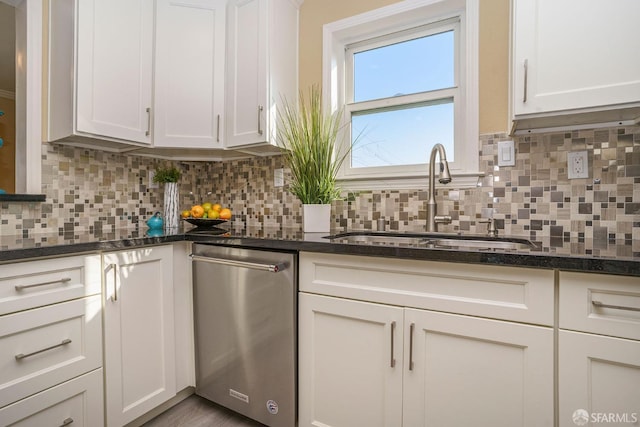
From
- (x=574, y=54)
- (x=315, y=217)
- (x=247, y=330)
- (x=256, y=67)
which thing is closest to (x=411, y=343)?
(x=247, y=330)

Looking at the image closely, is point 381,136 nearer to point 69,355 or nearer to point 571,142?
point 571,142

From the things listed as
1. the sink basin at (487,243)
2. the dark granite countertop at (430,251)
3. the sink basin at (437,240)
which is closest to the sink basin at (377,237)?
the sink basin at (437,240)

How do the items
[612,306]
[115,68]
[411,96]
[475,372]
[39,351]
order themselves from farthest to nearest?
[411,96], [115,68], [39,351], [475,372], [612,306]

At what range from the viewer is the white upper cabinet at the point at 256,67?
1.88 meters

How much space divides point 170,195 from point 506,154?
6.63 feet

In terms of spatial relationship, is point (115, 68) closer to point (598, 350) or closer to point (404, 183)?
point (404, 183)

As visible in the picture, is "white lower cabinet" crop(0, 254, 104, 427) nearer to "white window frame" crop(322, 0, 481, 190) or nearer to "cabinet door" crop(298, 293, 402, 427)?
"cabinet door" crop(298, 293, 402, 427)

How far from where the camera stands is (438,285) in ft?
3.56

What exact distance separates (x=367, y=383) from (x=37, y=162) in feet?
6.28

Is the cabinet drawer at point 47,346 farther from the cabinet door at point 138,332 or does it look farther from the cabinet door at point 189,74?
the cabinet door at point 189,74

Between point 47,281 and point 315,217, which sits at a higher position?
point 315,217

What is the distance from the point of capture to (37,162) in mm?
1663

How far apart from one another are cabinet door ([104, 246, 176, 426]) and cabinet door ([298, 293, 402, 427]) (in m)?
0.71

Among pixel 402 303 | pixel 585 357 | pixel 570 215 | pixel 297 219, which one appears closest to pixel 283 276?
pixel 402 303
